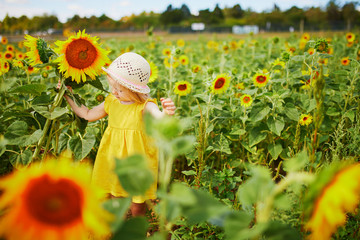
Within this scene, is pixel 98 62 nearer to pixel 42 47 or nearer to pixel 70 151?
pixel 42 47

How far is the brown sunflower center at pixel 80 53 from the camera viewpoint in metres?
1.41

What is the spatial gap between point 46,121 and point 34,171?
3.75 feet

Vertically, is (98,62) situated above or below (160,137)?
above

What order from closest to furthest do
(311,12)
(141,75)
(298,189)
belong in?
(298,189), (141,75), (311,12)

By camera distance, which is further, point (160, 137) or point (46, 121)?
point (46, 121)

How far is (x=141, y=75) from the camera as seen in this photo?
1.56 m

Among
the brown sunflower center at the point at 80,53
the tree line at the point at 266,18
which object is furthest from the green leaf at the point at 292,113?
the tree line at the point at 266,18

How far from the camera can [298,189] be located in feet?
2.76

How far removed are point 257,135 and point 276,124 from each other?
157 millimetres

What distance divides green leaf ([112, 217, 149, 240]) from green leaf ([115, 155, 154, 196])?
3.4 inches

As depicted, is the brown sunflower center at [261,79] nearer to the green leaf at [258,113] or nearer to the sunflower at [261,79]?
the sunflower at [261,79]

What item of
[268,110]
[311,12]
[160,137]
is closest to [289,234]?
[160,137]

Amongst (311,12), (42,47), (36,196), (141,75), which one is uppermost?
(311,12)

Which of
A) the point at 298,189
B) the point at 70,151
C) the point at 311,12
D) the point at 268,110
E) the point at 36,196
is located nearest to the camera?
the point at 36,196
